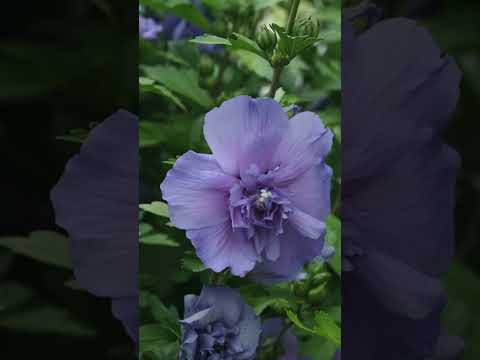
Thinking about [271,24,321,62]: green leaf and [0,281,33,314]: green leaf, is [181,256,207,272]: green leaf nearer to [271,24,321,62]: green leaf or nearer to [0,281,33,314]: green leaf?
[271,24,321,62]: green leaf

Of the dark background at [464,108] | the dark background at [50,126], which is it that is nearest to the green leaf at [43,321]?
the dark background at [50,126]

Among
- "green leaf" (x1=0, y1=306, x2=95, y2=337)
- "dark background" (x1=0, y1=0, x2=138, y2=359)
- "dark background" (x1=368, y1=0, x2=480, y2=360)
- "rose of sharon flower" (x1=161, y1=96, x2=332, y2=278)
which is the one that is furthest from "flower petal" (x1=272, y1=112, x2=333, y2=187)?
"dark background" (x1=368, y1=0, x2=480, y2=360)

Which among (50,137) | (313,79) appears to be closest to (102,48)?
(50,137)

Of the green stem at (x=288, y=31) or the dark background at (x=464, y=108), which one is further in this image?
the dark background at (x=464, y=108)

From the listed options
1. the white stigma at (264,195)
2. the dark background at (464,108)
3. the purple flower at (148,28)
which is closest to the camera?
the white stigma at (264,195)

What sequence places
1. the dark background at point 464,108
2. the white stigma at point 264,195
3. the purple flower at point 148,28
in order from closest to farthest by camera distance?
the white stigma at point 264,195, the purple flower at point 148,28, the dark background at point 464,108

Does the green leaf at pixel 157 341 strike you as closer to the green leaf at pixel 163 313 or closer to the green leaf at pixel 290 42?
the green leaf at pixel 163 313
